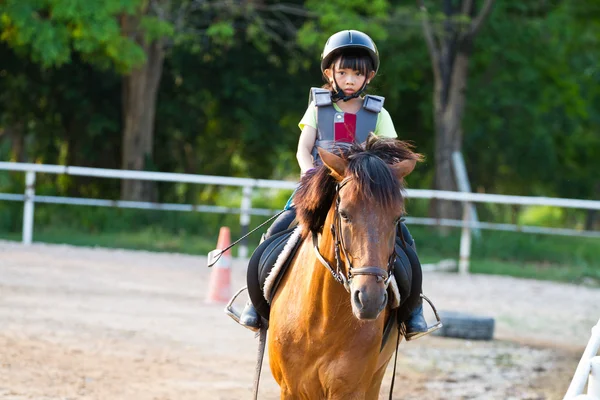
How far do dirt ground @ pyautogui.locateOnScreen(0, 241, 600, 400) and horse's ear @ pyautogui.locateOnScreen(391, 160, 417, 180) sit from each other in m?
3.41

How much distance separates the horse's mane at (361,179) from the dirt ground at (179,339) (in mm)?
2942

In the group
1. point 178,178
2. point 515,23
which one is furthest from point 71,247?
point 515,23

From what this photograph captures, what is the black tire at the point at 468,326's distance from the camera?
10469 millimetres

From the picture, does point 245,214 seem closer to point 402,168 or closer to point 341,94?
point 341,94

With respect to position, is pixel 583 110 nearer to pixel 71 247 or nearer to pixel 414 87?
pixel 414 87

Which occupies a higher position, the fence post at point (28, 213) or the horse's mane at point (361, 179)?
the horse's mane at point (361, 179)

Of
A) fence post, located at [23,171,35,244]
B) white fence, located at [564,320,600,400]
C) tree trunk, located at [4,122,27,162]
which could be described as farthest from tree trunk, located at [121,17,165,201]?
white fence, located at [564,320,600,400]

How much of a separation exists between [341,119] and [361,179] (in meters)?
1.07

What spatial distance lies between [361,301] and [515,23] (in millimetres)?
19783

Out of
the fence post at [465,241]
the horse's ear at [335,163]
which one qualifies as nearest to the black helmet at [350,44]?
the horse's ear at [335,163]

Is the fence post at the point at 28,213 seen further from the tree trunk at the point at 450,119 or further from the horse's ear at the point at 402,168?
the horse's ear at the point at 402,168

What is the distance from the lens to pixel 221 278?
459 inches

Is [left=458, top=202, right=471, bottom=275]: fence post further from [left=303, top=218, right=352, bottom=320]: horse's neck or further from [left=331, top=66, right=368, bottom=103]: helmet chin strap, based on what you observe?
[left=303, top=218, right=352, bottom=320]: horse's neck

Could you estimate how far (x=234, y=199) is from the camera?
3869cm
